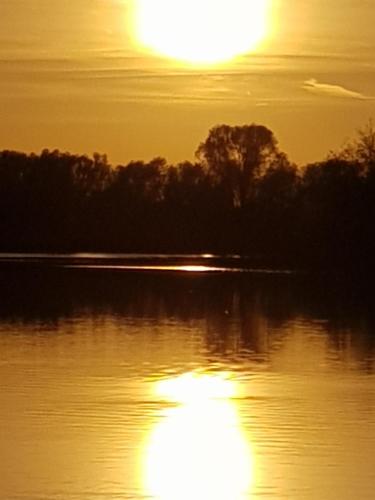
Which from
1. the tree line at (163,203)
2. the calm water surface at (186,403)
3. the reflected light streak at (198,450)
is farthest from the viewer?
the tree line at (163,203)

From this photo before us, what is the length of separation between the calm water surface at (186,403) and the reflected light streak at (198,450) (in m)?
0.02

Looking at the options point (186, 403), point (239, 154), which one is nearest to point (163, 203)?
point (239, 154)

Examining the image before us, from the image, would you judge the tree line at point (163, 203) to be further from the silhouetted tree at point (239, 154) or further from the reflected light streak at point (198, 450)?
the reflected light streak at point (198, 450)

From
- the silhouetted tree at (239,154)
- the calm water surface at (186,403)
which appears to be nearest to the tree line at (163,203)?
the silhouetted tree at (239,154)

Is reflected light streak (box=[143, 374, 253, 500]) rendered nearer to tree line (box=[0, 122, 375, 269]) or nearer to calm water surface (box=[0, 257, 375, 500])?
calm water surface (box=[0, 257, 375, 500])

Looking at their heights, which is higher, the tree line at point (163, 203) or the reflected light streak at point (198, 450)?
the tree line at point (163, 203)

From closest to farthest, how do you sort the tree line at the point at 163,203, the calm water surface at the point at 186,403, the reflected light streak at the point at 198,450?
the reflected light streak at the point at 198,450, the calm water surface at the point at 186,403, the tree line at the point at 163,203

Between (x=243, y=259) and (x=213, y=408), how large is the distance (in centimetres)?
5457

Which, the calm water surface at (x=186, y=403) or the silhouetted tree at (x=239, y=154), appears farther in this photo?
the silhouetted tree at (x=239, y=154)

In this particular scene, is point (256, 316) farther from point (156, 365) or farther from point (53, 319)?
point (156, 365)

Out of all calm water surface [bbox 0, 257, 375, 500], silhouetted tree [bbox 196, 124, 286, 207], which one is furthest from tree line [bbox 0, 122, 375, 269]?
calm water surface [bbox 0, 257, 375, 500]

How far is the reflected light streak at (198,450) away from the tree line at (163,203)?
51.1m

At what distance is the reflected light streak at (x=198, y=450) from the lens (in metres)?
12.8

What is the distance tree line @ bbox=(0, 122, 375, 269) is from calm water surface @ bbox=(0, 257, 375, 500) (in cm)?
4210
